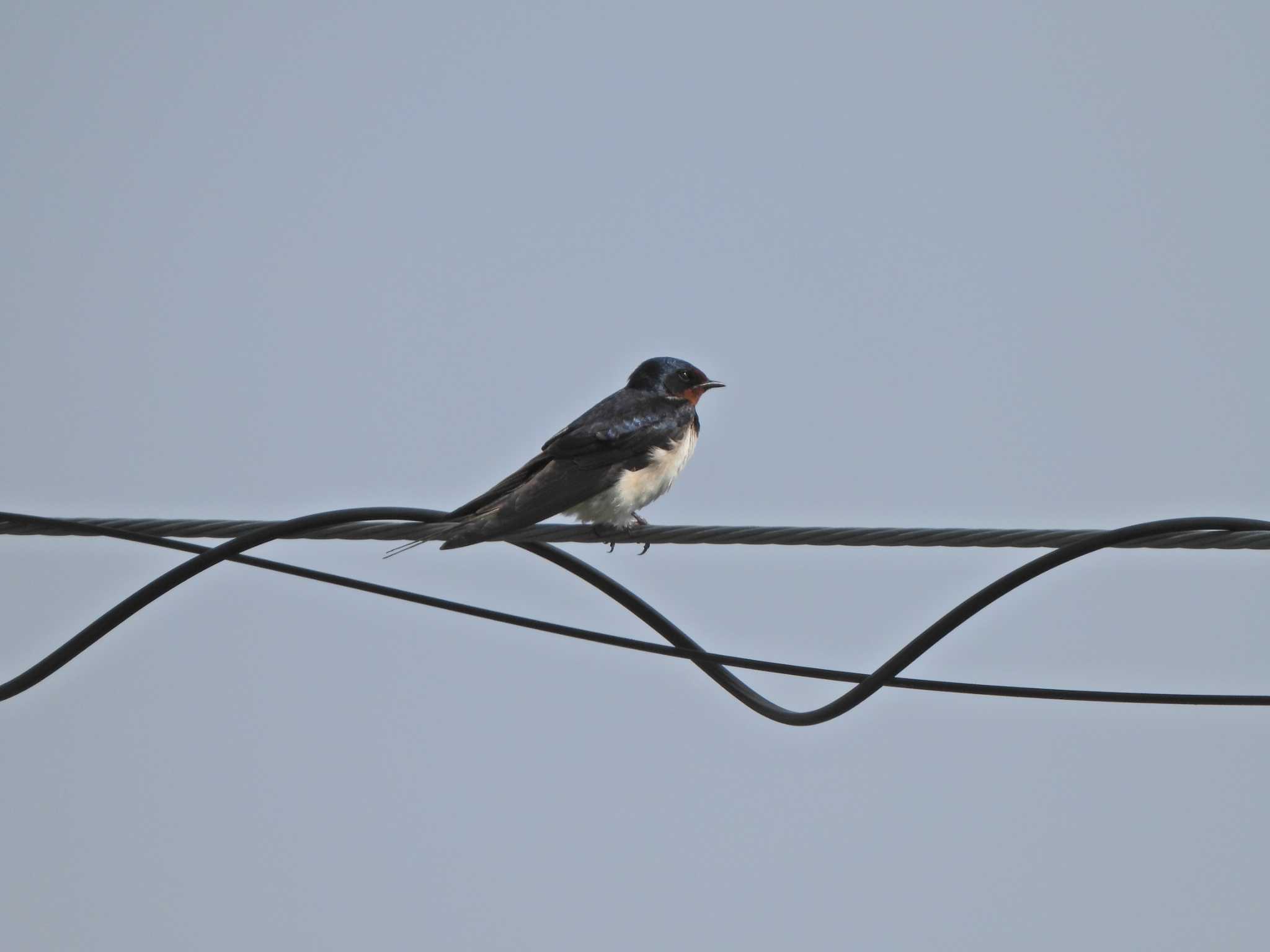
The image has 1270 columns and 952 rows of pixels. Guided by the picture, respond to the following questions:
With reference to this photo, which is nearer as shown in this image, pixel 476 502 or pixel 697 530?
pixel 697 530

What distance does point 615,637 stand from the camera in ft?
18.2

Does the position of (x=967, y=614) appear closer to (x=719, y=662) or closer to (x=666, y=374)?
(x=719, y=662)

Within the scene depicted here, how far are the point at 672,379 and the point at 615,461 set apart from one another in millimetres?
1620

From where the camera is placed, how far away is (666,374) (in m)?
10.2

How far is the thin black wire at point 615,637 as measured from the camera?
5188 millimetres

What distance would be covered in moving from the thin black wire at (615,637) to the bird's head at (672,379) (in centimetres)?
441

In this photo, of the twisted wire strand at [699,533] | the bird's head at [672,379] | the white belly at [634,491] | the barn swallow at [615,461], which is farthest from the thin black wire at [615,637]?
the bird's head at [672,379]

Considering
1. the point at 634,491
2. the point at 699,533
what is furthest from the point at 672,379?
the point at 699,533

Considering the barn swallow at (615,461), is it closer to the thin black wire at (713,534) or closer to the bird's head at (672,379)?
the bird's head at (672,379)

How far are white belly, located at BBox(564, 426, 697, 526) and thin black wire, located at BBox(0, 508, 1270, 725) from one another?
9.08 ft

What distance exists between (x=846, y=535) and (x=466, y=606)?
4.27 ft

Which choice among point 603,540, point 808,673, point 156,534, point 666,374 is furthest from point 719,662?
point 666,374

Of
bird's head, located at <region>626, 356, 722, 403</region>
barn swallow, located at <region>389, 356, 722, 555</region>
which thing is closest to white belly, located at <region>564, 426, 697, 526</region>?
barn swallow, located at <region>389, 356, 722, 555</region>

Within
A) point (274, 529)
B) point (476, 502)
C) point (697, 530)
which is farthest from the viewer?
point (476, 502)
